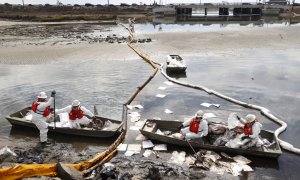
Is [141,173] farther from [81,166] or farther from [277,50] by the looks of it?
[277,50]

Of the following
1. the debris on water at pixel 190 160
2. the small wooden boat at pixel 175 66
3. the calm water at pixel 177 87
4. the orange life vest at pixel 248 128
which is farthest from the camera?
the small wooden boat at pixel 175 66

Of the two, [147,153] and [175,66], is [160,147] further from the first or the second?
[175,66]

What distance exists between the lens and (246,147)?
43.8 feet

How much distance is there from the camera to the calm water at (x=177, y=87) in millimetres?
16703

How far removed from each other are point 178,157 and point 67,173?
15.2 feet

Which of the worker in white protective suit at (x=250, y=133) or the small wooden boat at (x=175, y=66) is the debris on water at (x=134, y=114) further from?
the small wooden boat at (x=175, y=66)

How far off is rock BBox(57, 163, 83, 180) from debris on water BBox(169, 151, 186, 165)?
3.83m

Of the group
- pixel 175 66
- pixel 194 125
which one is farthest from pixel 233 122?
pixel 175 66

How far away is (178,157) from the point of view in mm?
13648

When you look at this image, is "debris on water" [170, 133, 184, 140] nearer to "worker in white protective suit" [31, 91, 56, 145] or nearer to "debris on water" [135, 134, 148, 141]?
"debris on water" [135, 134, 148, 141]

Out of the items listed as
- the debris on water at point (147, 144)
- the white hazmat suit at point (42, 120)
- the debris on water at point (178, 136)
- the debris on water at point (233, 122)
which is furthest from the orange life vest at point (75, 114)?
the debris on water at point (233, 122)

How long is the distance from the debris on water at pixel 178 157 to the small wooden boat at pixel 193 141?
0.46m

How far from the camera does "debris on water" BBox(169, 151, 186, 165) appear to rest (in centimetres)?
1338

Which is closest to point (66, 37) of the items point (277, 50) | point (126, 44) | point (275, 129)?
point (126, 44)
